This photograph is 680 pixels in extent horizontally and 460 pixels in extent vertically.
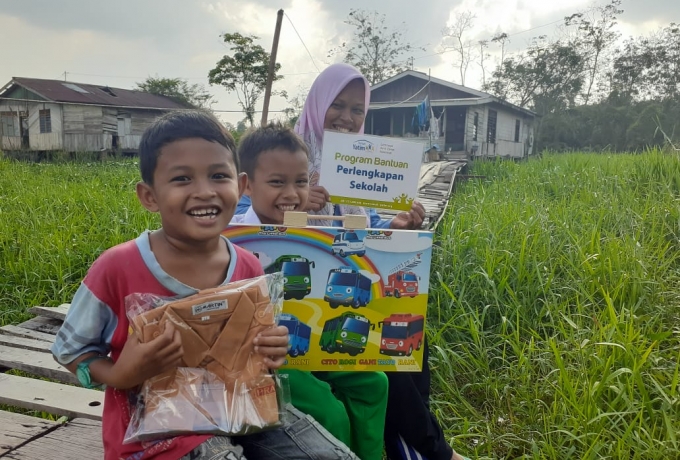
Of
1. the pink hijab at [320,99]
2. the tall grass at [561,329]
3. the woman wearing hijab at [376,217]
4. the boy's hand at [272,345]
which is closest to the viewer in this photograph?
the boy's hand at [272,345]

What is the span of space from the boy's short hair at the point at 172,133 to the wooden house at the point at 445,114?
18.9 metres

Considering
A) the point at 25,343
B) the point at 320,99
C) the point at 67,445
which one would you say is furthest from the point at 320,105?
the point at 25,343

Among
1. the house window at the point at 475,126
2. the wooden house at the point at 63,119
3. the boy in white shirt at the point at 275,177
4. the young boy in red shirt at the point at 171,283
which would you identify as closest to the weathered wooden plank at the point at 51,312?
the boy in white shirt at the point at 275,177

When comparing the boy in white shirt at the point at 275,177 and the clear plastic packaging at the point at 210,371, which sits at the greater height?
the boy in white shirt at the point at 275,177

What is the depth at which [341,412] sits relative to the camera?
5.06ft

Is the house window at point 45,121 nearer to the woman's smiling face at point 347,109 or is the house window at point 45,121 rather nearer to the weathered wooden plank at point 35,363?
the weathered wooden plank at point 35,363

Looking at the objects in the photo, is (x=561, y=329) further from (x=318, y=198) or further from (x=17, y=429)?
(x=17, y=429)

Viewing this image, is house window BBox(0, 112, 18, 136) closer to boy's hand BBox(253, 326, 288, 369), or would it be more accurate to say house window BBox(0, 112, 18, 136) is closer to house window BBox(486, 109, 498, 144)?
house window BBox(486, 109, 498, 144)

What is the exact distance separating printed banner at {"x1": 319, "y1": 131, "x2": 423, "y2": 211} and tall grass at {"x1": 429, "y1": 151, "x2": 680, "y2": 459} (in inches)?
45.2

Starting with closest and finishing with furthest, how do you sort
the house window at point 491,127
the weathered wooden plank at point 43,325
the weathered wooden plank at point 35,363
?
the weathered wooden plank at point 35,363, the weathered wooden plank at point 43,325, the house window at point 491,127

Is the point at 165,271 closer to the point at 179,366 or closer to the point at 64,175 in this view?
the point at 179,366

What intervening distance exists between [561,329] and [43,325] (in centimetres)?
313

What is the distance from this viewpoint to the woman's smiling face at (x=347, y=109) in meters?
2.33

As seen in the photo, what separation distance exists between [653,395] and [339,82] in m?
1.96
